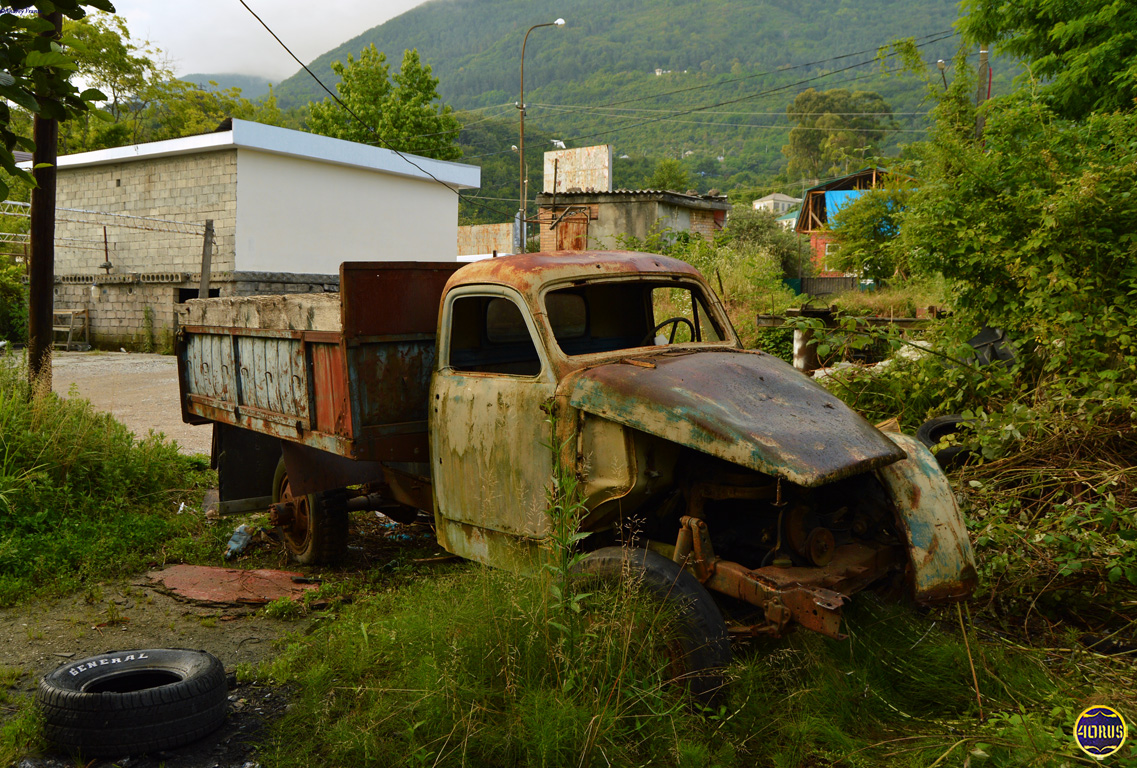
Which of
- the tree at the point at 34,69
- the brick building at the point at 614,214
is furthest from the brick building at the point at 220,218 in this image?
the tree at the point at 34,69

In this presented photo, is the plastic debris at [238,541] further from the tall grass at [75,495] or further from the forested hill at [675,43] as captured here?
the forested hill at [675,43]

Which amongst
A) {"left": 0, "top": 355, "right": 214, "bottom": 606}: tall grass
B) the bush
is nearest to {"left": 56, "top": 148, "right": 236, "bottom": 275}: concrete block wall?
the bush

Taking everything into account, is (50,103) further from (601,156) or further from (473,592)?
(601,156)

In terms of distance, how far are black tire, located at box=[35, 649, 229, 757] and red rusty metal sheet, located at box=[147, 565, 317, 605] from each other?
5.17 feet

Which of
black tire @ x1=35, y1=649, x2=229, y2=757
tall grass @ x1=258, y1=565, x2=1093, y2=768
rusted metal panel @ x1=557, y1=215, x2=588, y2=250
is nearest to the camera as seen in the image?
tall grass @ x1=258, y1=565, x2=1093, y2=768

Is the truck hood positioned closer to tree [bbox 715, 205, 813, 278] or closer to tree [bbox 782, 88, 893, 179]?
tree [bbox 715, 205, 813, 278]

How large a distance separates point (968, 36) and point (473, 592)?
13.9 metres

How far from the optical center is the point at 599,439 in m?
3.73

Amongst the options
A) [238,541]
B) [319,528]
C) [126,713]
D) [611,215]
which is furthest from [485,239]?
[126,713]

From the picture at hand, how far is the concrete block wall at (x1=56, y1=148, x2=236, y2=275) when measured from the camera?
20797 mm

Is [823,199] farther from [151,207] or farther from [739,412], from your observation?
[739,412]

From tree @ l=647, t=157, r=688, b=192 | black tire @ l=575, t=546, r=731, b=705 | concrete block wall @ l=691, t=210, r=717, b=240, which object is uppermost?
tree @ l=647, t=157, r=688, b=192

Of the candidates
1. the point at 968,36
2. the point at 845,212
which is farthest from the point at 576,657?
the point at 845,212

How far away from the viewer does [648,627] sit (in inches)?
126
